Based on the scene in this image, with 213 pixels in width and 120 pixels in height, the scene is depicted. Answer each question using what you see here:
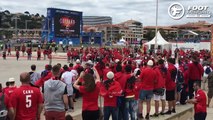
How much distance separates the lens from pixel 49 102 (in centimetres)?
678

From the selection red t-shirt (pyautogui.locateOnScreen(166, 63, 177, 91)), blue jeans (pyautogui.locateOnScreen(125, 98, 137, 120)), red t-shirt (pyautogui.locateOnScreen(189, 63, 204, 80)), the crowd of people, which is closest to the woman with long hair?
the crowd of people

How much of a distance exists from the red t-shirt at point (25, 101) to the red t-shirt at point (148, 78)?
4.12m

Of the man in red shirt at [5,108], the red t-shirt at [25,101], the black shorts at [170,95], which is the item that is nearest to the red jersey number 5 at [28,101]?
the red t-shirt at [25,101]

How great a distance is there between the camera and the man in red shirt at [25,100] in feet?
19.3

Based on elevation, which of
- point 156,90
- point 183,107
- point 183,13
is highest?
point 183,13

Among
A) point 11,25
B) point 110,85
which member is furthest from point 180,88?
point 11,25

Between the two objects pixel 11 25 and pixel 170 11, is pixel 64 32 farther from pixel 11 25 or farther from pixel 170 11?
pixel 11 25

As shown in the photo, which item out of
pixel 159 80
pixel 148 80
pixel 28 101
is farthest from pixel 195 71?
pixel 28 101

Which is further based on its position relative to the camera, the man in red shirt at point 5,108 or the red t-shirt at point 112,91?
the red t-shirt at point 112,91

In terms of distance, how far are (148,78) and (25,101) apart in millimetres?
4420

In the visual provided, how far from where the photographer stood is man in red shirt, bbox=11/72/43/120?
589 cm

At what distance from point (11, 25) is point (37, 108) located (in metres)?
192

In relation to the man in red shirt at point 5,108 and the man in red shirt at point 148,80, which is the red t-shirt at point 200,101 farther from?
the man in red shirt at point 5,108

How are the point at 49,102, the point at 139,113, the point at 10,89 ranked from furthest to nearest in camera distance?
Result: the point at 139,113 → the point at 10,89 → the point at 49,102
